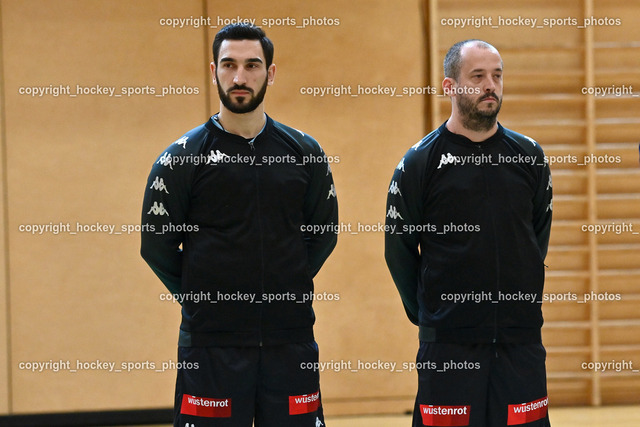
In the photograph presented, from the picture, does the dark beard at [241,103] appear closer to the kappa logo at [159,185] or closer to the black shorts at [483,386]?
the kappa logo at [159,185]

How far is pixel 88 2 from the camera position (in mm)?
5805

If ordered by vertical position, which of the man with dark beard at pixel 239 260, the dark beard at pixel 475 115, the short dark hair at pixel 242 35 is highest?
the short dark hair at pixel 242 35

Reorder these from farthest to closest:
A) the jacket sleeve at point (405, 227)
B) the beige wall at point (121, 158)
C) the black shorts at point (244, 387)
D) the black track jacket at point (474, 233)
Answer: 1. the beige wall at point (121, 158)
2. the jacket sleeve at point (405, 227)
3. the black track jacket at point (474, 233)
4. the black shorts at point (244, 387)

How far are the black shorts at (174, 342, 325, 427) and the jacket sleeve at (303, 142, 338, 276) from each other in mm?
464

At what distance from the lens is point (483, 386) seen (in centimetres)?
310

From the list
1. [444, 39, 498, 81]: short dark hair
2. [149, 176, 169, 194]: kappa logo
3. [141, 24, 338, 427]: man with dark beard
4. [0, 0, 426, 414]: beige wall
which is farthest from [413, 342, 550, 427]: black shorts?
[0, 0, 426, 414]: beige wall

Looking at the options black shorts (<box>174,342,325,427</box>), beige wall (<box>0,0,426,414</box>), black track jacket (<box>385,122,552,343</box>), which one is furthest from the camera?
beige wall (<box>0,0,426,414</box>)

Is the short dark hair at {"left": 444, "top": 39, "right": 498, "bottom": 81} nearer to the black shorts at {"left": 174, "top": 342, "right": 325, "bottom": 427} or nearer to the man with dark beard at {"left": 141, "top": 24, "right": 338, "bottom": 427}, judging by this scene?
the man with dark beard at {"left": 141, "top": 24, "right": 338, "bottom": 427}

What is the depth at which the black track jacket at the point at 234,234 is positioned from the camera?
308cm

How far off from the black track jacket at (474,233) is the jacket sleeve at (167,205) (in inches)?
34.9

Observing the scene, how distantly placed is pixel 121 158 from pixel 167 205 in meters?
2.84

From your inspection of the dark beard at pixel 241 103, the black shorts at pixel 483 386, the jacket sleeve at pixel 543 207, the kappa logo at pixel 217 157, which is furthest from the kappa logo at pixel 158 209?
the jacket sleeve at pixel 543 207

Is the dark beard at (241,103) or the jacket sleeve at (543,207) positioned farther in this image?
the jacket sleeve at (543,207)

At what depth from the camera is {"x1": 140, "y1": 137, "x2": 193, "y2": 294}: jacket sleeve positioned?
3.14 m
